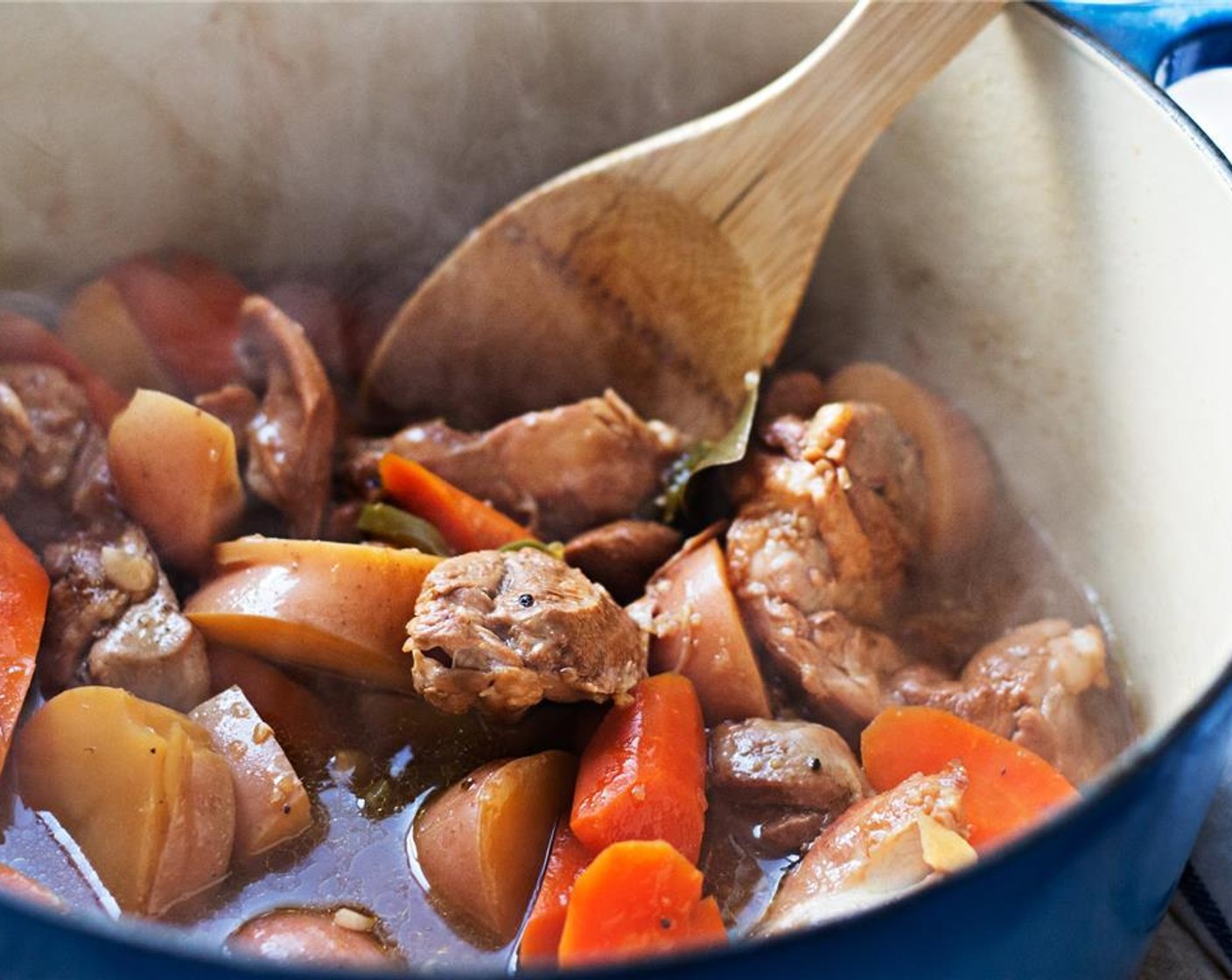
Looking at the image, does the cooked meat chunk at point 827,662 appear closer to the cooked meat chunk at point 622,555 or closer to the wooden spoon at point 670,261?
the cooked meat chunk at point 622,555

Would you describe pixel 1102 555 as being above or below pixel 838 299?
below

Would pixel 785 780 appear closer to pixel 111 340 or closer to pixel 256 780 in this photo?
pixel 256 780

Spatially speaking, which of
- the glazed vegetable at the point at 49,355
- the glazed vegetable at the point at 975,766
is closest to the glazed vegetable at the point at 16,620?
the glazed vegetable at the point at 49,355

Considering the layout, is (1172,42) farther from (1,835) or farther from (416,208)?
(1,835)

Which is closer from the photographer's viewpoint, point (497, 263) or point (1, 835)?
point (1, 835)

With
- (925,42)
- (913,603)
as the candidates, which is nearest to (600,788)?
(913,603)

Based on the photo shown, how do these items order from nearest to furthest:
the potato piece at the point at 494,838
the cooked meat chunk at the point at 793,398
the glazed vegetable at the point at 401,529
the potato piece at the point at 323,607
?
the potato piece at the point at 494,838 < the potato piece at the point at 323,607 < the glazed vegetable at the point at 401,529 < the cooked meat chunk at the point at 793,398
